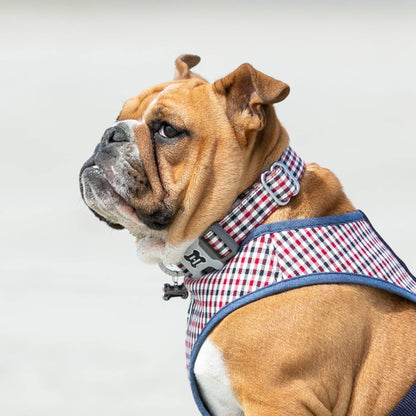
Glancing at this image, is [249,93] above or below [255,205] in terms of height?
above

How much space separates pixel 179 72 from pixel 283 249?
891 mm

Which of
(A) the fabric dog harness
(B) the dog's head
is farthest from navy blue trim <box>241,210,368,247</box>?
(B) the dog's head

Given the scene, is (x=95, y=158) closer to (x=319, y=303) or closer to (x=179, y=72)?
(x=179, y=72)

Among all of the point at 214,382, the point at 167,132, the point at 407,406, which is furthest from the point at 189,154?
the point at 407,406

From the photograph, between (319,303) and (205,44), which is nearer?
(319,303)

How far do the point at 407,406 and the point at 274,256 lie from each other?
59 centimetres

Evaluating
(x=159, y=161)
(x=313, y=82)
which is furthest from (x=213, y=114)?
(x=313, y=82)

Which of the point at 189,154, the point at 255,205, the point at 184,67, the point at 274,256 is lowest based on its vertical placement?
the point at 274,256

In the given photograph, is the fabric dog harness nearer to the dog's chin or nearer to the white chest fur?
the white chest fur

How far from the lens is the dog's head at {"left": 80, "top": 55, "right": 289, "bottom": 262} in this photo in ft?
10.3

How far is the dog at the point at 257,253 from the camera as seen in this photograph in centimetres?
300

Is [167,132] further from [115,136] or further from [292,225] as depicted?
[292,225]

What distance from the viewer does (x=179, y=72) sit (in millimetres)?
3637

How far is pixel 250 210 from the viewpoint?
313 centimetres
